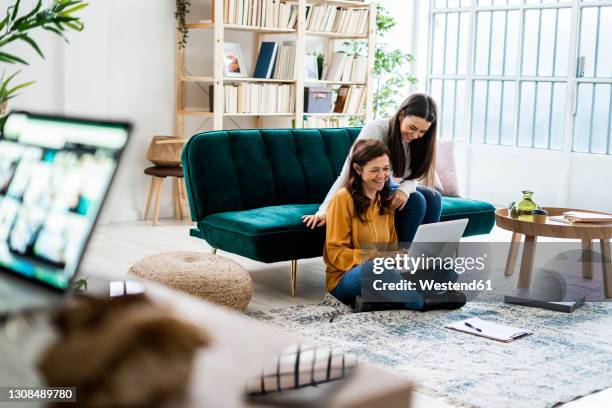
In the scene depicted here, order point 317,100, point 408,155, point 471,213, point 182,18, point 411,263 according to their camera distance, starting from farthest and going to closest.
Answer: point 317,100, point 182,18, point 471,213, point 408,155, point 411,263

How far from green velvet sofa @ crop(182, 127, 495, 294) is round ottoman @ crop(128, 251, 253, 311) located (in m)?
0.36

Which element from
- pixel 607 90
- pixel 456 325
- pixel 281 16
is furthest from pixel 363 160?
pixel 607 90

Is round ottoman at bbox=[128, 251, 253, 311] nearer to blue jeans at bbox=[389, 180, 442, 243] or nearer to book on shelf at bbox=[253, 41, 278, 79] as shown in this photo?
blue jeans at bbox=[389, 180, 442, 243]

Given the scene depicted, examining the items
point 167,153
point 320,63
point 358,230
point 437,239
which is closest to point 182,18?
point 167,153

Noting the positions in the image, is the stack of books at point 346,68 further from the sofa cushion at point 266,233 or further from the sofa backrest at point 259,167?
the sofa cushion at point 266,233

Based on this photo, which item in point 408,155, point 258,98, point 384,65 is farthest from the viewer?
point 384,65

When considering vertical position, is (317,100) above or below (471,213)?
above

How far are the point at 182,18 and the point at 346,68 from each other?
168 cm

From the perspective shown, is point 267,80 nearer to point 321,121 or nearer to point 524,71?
point 321,121

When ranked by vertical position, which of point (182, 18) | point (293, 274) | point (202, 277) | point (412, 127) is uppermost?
point (182, 18)

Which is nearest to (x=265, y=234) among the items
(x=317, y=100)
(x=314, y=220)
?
(x=314, y=220)

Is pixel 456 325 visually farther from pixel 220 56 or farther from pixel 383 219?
pixel 220 56

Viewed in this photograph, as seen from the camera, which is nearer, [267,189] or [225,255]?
[267,189]

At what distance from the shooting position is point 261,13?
675 centimetres
